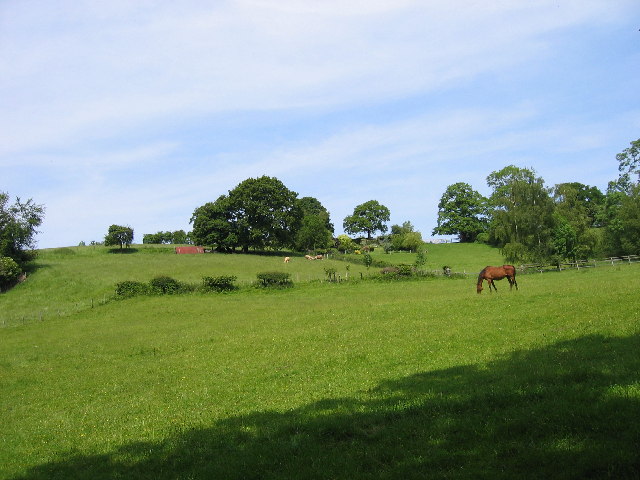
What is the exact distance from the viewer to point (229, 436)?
32.2 feet

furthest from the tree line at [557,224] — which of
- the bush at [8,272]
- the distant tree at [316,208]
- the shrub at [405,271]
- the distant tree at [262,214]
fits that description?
the distant tree at [316,208]

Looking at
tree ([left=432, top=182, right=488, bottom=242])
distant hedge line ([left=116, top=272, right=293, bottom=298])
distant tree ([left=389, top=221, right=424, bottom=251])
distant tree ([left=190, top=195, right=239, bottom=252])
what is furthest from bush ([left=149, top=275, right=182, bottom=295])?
tree ([left=432, top=182, right=488, bottom=242])

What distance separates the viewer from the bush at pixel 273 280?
2188 inches

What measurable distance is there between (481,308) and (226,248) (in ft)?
270

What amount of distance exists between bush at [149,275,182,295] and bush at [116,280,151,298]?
0.75 metres

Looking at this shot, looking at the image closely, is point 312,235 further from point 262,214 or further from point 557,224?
point 557,224

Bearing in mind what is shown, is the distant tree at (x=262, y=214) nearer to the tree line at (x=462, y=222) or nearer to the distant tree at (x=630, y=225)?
the tree line at (x=462, y=222)

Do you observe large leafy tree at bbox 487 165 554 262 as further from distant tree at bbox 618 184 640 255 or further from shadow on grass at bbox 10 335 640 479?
shadow on grass at bbox 10 335 640 479

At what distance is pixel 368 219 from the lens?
504 feet

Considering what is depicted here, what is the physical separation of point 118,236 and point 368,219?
77664mm

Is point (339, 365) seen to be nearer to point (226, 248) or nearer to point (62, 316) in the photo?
→ point (62, 316)

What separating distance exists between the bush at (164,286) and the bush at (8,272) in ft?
75.7

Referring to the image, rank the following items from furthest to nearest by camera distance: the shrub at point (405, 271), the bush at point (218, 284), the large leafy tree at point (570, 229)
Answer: the large leafy tree at point (570, 229) → the shrub at point (405, 271) → the bush at point (218, 284)

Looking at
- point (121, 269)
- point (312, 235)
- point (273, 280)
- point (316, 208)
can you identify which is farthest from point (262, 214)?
point (316, 208)
